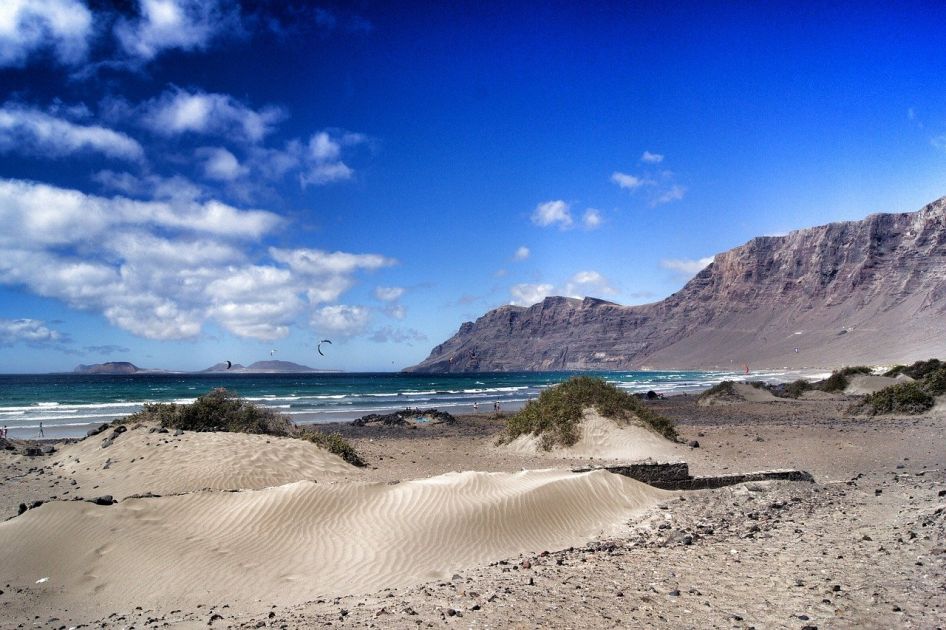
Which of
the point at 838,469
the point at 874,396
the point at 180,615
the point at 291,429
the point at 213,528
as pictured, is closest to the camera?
the point at 180,615

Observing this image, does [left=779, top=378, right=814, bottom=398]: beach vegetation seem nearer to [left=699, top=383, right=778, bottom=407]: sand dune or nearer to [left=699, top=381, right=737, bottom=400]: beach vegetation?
[left=699, top=383, right=778, bottom=407]: sand dune

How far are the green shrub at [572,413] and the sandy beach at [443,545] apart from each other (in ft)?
16.0

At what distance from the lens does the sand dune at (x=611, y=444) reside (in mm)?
17750

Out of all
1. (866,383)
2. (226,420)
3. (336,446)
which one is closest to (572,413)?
(336,446)

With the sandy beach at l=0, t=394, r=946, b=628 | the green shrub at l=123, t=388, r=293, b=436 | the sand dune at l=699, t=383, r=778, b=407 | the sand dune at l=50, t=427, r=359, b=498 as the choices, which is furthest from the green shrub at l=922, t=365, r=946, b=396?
the green shrub at l=123, t=388, r=293, b=436

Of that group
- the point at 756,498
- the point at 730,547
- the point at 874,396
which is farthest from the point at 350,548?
the point at 874,396

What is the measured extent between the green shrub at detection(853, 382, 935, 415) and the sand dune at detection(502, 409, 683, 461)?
14.0 metres

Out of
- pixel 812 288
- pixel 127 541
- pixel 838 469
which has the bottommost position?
pixel 838 469

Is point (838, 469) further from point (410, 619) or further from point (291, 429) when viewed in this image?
point (291, 429)

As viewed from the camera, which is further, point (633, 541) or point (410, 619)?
point (633, 541)

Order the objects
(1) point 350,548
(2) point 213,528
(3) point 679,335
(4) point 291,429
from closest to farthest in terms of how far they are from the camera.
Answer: (1) point 350,548
(2) point 213,528
(4) point 291,429
(3) point 679,335

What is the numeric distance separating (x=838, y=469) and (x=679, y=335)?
562 feet

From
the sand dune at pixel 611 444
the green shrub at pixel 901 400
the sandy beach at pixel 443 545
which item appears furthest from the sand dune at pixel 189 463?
the green shrub at pixel 901 400

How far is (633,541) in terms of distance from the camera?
799 cm
